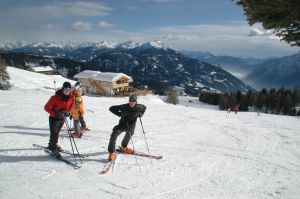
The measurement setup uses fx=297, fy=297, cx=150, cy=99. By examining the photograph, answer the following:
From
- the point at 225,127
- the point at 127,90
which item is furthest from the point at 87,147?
the point at 127,90

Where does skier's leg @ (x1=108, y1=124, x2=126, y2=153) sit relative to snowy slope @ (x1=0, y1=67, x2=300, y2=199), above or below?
above

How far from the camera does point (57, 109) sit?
9.52 metres

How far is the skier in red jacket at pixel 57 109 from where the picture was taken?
371 inches

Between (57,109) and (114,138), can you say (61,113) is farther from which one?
(114,138)

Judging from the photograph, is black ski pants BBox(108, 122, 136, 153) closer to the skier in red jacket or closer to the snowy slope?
the snowy slope

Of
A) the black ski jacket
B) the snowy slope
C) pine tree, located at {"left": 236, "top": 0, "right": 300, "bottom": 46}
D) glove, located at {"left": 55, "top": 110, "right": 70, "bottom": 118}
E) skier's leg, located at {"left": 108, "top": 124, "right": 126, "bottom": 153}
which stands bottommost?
the snowy slope

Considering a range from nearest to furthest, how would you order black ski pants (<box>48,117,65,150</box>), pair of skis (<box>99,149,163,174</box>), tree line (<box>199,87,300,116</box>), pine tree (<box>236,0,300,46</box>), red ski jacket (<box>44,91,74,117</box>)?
pine tree (<box>236,0,300,46</box>), pair of skis (<box>99,149,163,174</box>), red ski jacket (<box>44,91,74,117</box>), black ski pants (<box>48,117,65,150</box>), tree line (<box>199,87,300,116</box>)

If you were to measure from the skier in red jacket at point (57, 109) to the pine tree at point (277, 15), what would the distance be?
5746mm

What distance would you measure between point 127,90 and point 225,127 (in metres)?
41.8

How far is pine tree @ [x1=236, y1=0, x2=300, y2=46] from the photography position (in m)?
6.92

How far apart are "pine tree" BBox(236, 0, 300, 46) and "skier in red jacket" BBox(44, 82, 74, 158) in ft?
18.9

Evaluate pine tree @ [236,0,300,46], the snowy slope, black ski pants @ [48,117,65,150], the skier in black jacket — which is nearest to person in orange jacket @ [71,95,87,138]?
the snowy slope

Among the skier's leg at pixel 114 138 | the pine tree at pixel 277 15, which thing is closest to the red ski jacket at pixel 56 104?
the skier's leg at pixel 114 138

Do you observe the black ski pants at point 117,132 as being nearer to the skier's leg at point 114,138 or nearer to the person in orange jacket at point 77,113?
the skier's leg at point 114,138
